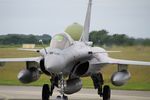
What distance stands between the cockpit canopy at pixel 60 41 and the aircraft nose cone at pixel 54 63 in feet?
1.69

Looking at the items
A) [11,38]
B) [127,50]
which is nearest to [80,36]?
[127,50]

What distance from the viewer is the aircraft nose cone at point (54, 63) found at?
15456mm

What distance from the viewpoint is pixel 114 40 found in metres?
32.7

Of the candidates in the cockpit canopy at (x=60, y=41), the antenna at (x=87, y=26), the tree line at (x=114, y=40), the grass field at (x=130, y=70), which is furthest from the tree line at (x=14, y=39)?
the cockpit canopy at (x=60, y=41)

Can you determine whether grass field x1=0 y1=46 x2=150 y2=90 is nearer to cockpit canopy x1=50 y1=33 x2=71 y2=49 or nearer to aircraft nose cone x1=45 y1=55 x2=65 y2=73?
cockpit canopy x1=50 y1=33 x2=71 y2=49

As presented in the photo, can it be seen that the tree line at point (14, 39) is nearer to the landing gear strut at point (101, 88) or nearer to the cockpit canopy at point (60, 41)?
the landing gear strut at point (101, 88)

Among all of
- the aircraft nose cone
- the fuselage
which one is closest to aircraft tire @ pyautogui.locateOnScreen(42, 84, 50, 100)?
the fuselage

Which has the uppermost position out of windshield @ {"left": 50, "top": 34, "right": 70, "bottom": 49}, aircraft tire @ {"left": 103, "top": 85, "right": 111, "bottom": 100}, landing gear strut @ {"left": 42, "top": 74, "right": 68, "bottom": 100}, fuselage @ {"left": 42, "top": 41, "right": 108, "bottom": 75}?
windshield @ {"left": 50, "top": 34, "right": 70, "bottom": 49}

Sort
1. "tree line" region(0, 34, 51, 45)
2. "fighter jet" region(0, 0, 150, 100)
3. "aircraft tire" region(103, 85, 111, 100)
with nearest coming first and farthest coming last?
"fighter jet" region(0, 0, 150, 100) → "aircraft tire" region(103, 85, 111, 100) → "tree line" region(0, 34, 51, 45)

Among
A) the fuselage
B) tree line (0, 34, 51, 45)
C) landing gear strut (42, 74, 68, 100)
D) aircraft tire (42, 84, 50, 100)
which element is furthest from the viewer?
tree line (0, 34, 51, 45)

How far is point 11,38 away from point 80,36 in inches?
845

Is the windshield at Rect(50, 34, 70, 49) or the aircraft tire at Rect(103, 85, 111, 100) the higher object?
the windshield at Rect(50, 34, 70, 49)

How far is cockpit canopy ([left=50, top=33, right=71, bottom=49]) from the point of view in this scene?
1634 cm

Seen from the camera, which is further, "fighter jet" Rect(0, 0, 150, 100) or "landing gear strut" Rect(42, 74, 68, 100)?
"landing gear strut" Rect(42, 74, 68, 100)
